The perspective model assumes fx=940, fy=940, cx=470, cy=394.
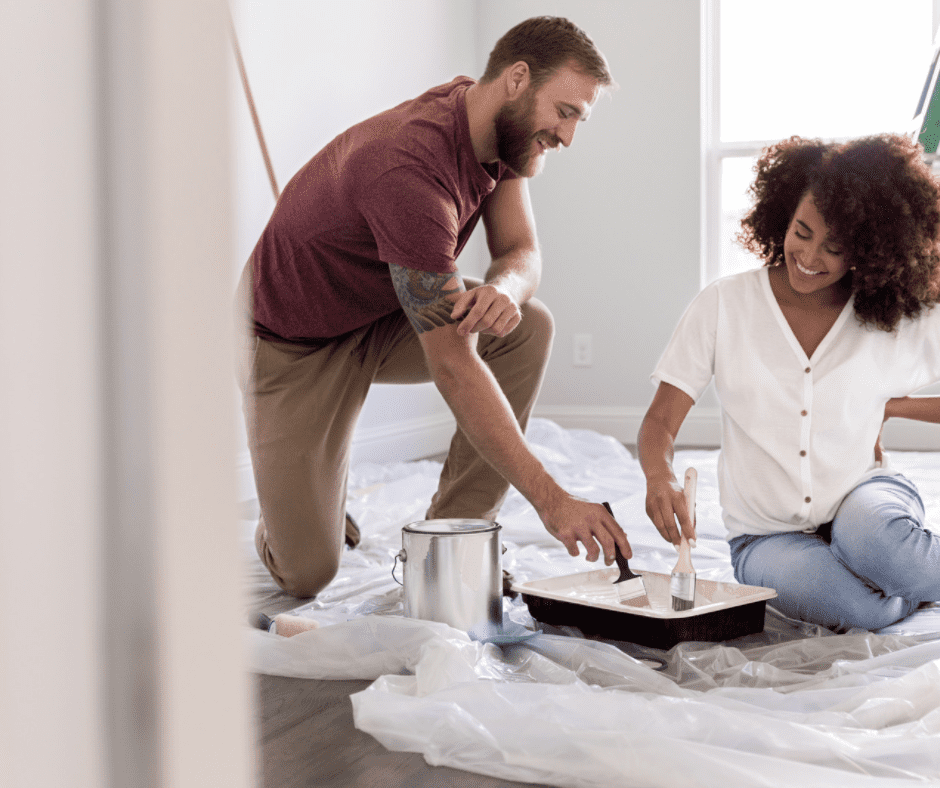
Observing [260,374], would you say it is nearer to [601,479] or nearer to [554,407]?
[601,479]

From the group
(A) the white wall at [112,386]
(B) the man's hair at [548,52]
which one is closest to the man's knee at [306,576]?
(B) the man's hair at [548,52]

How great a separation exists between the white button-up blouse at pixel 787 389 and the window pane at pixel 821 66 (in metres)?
2.61

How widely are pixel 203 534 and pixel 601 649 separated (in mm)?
1044

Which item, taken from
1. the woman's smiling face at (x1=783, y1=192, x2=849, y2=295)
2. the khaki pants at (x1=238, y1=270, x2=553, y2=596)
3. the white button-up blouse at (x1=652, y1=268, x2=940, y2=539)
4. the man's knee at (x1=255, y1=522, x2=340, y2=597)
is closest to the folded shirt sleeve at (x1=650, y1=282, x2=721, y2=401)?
the white button-up blouse at (x1=652, y1=268, x2=940, y2=539)

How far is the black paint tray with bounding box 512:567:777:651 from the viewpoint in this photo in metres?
1.26

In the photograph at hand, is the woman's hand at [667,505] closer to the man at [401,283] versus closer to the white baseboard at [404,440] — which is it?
the man at [401,283]

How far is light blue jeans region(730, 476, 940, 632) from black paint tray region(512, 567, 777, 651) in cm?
9

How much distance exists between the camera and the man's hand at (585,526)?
4.00 feet

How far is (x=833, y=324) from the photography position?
1.49 meters

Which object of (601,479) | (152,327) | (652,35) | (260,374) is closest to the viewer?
(152,327)

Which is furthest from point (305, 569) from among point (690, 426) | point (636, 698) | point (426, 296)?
point (690, 426)

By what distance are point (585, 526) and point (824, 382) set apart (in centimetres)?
49

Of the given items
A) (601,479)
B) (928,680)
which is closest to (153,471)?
(928,680)

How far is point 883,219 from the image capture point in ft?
A: 4.58
